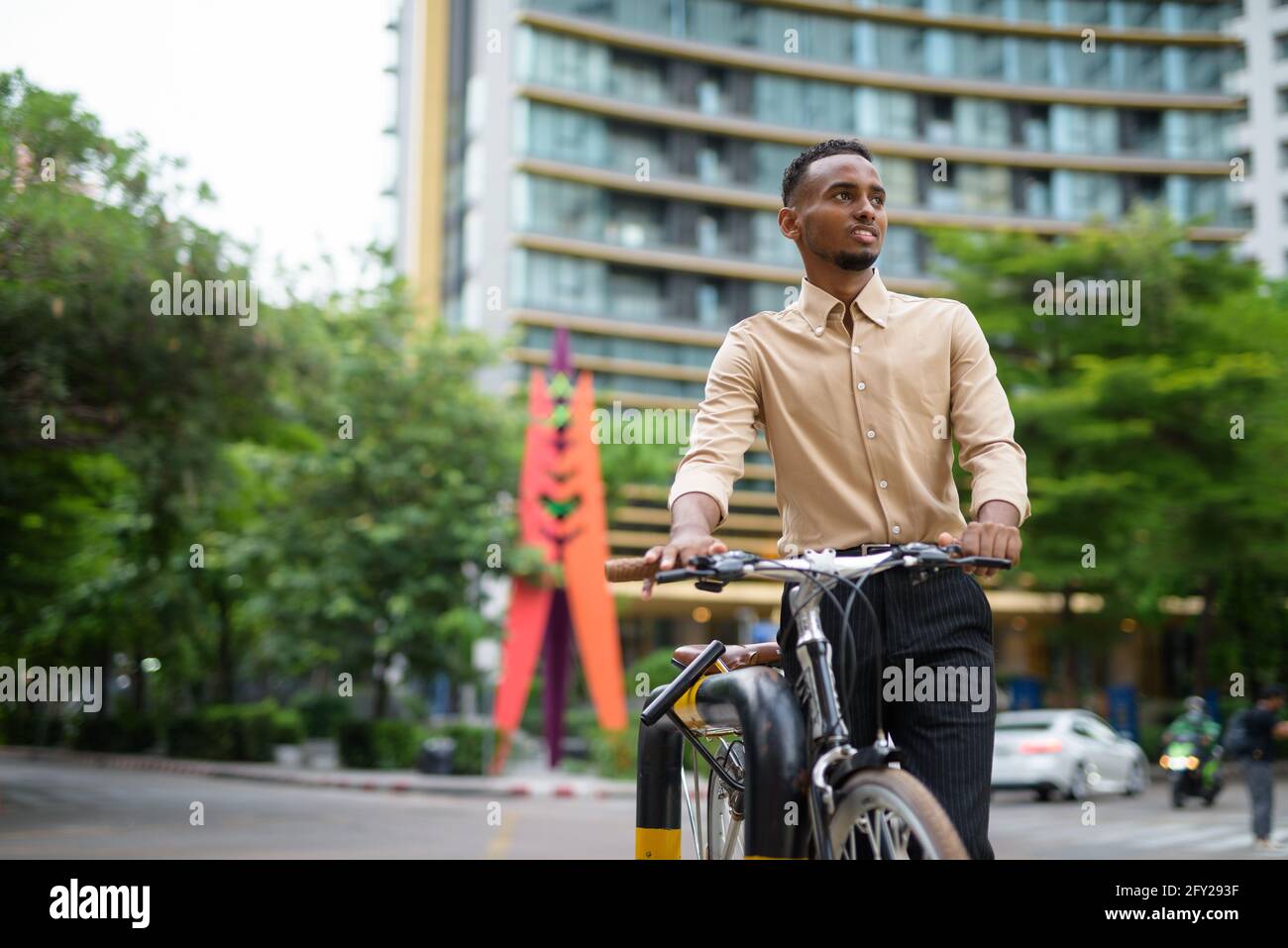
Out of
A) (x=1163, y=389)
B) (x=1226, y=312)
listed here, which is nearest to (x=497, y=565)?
(x=1163, y=389)

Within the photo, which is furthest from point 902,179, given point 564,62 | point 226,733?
point 226,733

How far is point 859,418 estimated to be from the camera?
117 inches

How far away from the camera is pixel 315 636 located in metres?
27.0

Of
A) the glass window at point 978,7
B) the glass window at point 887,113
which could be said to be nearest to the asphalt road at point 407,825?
the glass window at point 887,113

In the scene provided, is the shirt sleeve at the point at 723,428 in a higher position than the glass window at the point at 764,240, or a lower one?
lower

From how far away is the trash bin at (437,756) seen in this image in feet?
81.6

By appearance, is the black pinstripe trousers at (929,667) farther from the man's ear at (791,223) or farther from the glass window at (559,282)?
the glass window at (559,282)

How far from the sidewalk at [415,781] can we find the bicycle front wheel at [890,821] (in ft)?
64.5

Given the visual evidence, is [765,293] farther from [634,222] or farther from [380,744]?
[380,744]

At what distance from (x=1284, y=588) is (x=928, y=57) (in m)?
32.1

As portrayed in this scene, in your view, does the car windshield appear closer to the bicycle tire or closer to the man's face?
the bicycle tire

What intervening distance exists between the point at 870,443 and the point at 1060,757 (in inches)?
733
